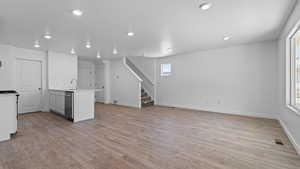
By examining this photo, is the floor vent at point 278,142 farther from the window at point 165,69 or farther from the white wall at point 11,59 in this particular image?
the white wall at point 11,59

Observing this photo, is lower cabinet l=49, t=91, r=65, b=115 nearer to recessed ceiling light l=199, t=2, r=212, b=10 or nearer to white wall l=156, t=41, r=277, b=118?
white wall l=156, t=41, r=277, b=118

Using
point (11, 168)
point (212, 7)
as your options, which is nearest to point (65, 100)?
point (11, 168)

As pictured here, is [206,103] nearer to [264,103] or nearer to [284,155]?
[264,103]

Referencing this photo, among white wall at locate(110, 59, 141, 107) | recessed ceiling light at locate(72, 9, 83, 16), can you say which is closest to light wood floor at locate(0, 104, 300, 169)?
recessed ceiling light at locate(72, 9, 83, 16)

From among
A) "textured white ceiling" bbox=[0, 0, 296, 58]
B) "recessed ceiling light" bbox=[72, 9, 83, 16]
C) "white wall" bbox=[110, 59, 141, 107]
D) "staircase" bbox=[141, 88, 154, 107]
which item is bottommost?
"staircase" bbox=[141, 88, 154, 107]

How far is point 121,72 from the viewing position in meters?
7.32

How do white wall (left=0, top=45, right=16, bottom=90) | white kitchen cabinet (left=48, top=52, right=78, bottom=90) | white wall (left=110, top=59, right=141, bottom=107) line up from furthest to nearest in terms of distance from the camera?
white wall (left=110, top=59, right=141, bottom=107) < white kitchen cabinet (left=48, top=52, right=78, bottom=90) < white wall (left=0, top=45, right=16, bottom=90)

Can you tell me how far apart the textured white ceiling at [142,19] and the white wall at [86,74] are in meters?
4.02

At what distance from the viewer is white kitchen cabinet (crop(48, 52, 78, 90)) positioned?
5543 mm

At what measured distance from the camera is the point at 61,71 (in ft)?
19.1

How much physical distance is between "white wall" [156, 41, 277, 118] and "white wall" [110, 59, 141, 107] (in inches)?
65.2

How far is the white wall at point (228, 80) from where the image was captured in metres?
4.32

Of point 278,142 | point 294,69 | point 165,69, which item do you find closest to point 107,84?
point 165,69

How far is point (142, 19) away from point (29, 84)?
5.15 m
